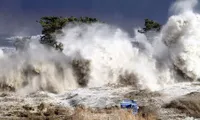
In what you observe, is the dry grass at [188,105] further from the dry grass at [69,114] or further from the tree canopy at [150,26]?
the tree canopy at [150,26]

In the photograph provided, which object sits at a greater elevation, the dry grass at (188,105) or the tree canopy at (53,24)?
the tree canopy at (53,24)

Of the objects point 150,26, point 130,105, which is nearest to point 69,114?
point 130,105

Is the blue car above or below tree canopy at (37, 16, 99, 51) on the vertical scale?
below

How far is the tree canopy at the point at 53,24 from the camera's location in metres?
44.8

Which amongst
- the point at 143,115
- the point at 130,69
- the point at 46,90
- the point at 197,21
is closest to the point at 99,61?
the point at 130,69

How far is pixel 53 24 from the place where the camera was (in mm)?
47000

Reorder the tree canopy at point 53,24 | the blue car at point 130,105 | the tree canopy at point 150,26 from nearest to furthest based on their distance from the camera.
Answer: the blue car at point 130,105, the tree canopy at point 53,24, the tree canopy at point 150,26

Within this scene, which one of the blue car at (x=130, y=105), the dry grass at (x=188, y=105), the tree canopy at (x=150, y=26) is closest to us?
the dry grass at (x=188, y=105)

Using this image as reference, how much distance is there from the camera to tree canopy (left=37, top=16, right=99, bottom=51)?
4479 cm

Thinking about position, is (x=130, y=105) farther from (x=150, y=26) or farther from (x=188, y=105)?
(x=150, y=26)

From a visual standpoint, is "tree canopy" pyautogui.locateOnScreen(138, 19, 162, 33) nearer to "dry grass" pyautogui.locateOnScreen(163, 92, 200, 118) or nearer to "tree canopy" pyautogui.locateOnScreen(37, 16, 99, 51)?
"tree canopy" pyautogui.locateOnScreen(37, 16, 99, 51)

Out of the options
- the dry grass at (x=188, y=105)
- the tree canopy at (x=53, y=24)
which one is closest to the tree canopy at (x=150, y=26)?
the tree canopy at (x=53, y=24)

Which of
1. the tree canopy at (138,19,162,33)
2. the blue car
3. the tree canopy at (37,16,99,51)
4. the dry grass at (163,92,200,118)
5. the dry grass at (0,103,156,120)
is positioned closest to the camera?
the dry grass at (0,103,156,120)

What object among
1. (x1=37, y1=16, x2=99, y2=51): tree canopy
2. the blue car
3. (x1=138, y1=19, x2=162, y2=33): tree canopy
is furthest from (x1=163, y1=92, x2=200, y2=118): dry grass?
(x1=138, y1=19, x2=162, y2=33): tree canopy
